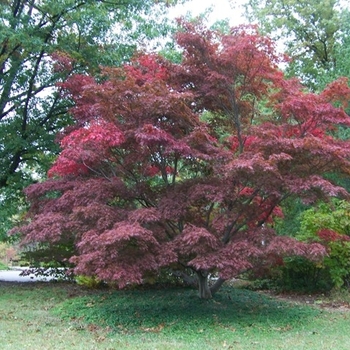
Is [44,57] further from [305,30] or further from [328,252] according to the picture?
[305,30]

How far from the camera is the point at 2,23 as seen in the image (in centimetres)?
985

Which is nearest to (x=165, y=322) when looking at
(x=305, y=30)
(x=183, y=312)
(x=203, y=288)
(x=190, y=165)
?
(x=183, y=312)

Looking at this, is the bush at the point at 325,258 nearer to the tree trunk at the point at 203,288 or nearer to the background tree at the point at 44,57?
the tree trunk at the point at 203,288

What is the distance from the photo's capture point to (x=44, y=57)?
37.0 feet

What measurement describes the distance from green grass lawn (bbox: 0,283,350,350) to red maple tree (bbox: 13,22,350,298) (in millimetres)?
831

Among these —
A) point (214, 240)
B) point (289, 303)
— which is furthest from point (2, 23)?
point (289, 303)

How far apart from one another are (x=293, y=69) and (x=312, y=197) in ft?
42.0

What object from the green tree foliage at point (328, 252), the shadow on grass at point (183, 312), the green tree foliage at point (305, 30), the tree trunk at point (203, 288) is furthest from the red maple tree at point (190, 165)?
the green tree foliage at point (305, 30)

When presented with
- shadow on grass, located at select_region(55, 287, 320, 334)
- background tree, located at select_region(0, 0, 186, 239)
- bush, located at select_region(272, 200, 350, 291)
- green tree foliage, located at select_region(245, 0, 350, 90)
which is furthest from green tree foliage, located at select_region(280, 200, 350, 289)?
green tree foliage, located at select_region(245, 0, 350, 90)

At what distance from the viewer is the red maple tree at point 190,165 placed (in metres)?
6.58

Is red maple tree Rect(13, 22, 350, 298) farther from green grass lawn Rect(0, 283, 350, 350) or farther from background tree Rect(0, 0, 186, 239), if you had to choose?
background tree Rect(0, 0, 186, 239)

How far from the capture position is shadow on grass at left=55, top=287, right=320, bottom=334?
7.15 meters

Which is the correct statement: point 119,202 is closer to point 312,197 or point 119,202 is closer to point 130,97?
point 130,97

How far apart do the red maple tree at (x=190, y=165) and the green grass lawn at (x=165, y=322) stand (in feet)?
2.72
